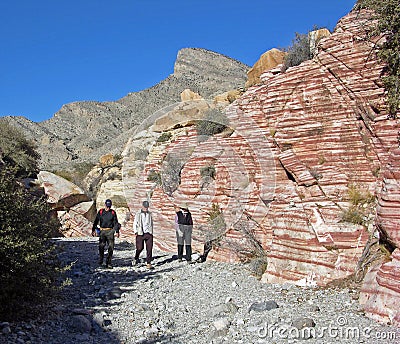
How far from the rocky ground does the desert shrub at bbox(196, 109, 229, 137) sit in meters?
5.45

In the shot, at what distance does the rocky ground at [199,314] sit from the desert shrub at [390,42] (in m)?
3.63

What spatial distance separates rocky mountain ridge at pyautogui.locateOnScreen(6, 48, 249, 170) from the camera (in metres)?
54.0

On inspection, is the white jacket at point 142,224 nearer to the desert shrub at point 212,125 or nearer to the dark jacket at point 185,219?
the dark jacket at point 185,219

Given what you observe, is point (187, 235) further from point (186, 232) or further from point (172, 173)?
point (172, 173)

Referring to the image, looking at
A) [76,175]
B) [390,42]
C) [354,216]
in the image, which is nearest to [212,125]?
[390,42]

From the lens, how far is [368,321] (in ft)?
18.1

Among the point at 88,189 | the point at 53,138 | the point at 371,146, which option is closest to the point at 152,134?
the point at 88,189

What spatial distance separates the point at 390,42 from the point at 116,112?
59.8 metres

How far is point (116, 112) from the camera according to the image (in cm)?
6494

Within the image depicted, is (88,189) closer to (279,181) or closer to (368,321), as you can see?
(279,181)

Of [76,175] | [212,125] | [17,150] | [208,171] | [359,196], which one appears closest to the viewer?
[359,196]

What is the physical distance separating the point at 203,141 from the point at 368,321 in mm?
8868

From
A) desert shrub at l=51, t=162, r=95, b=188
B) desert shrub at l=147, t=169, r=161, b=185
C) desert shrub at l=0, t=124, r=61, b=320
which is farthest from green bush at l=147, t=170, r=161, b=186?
desert shrub at l=51, t=162, r=95, b=188

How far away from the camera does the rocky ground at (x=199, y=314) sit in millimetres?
5500
